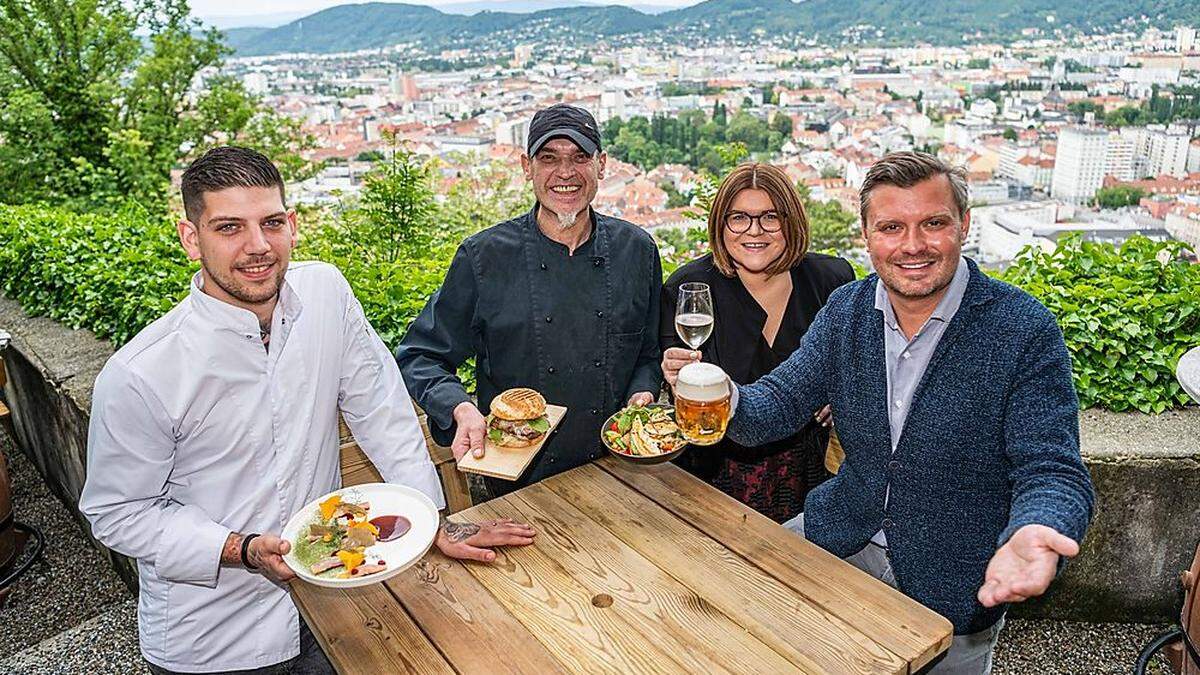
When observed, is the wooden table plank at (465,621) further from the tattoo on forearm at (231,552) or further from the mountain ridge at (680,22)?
the mountain ridge at (680,22)

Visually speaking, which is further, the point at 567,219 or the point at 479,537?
the point at 567,219

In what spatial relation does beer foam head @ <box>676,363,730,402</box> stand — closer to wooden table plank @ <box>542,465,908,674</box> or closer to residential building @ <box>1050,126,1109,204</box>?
wooden table plank @ <box>542,465,908,674</box>

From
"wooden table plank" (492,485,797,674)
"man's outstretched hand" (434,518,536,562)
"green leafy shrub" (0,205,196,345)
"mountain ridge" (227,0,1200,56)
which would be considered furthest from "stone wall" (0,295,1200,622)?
"mountain ridge" (227,0,1200,56)

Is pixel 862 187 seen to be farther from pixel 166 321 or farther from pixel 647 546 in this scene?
pixel 166 321

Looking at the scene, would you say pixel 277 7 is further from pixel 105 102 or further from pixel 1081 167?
pixel 1081 167

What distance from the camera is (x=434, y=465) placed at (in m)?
2.88

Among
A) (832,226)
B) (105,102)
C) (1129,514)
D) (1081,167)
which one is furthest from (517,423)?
(105,102)

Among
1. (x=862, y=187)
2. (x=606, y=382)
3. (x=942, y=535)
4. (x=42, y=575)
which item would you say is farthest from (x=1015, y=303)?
(x=42, y=575)

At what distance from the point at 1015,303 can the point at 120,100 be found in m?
13.5

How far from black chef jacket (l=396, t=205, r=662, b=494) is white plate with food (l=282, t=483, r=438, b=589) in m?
0.58

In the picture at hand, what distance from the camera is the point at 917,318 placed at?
2.30m

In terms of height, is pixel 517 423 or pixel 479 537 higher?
pixel 517 423

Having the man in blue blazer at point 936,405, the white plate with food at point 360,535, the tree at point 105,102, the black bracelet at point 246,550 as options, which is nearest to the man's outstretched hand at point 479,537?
the white plate with food at point 360,535

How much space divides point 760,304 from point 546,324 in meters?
0.79
